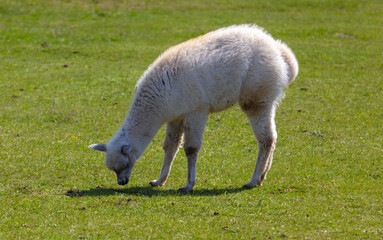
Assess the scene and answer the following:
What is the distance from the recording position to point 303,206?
8.79 metres

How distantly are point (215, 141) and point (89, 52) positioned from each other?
398 inches

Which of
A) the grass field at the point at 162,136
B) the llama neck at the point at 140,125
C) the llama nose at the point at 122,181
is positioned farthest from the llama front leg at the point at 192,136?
the llama nose at the point at 122,181

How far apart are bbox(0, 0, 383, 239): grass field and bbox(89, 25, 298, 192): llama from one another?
2.31ft

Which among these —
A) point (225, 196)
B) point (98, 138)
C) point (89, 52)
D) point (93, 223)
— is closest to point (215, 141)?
point (98, 138)

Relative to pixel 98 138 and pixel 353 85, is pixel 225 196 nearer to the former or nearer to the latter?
pixel 98 138

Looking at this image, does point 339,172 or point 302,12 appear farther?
point 302,12

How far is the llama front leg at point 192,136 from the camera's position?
9672 millimetres

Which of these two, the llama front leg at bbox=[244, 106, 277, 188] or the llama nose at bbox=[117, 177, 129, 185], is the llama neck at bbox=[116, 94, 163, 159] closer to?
the llama nose at bbox=[117, 177, 129, 185]

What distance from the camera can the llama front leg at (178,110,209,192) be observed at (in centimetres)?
967

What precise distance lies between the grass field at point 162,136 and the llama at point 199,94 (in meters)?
0.70

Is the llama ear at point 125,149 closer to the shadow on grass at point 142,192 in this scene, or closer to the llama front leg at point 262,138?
the shadow on grass at point 142,192

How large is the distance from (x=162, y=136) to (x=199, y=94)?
13.6 ft

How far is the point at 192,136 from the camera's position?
9.76 m

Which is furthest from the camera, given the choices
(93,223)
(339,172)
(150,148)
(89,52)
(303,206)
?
(89,52)
